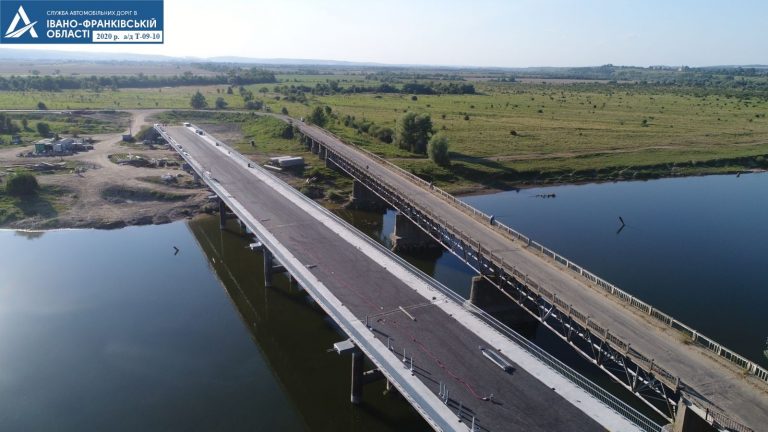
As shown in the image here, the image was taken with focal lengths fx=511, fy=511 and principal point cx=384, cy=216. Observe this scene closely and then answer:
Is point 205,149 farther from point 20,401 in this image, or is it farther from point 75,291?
point 20,401

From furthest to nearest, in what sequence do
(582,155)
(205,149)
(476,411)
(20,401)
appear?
1. (582,155)
2. (205,149)
3. (20,401)
4. (476,411)

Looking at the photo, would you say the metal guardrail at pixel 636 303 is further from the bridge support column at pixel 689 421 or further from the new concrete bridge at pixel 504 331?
the bridge support column at pixel 689 421

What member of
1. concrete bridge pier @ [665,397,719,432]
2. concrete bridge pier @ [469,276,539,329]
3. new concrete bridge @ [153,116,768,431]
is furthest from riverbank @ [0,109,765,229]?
concrete bridge pier @ [665,397,719,432]

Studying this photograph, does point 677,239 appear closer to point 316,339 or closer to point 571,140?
point 316,339

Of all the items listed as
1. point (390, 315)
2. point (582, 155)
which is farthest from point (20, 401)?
point (582, 155)

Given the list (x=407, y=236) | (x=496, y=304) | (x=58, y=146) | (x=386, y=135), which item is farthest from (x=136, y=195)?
(x=496, y=304)

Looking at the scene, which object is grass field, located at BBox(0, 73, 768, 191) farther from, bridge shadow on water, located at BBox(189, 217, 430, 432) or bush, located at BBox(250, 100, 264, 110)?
bridge shadow on water, located at BBox(189, 217, 430, 432)
